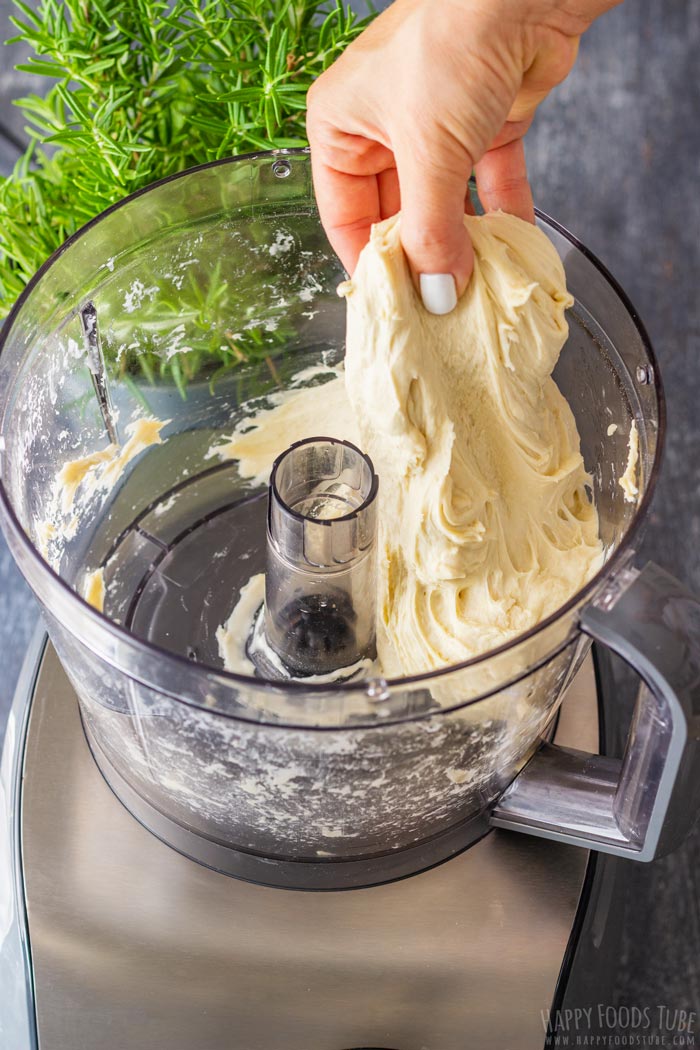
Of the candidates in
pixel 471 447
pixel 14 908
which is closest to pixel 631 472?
pixel 471 447

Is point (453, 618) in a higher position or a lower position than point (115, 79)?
lower

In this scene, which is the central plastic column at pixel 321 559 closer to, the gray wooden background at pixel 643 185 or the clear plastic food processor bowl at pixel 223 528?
the clear plastic food processor bowl at pixel 223 528

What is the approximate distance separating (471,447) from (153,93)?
1.29ft

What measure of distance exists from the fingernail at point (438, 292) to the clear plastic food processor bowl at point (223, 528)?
109mm

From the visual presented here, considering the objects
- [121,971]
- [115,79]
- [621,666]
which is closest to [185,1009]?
[121,971]

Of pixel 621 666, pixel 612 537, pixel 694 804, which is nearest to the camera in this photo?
pixel 694 804

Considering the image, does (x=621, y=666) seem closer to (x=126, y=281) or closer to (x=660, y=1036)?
(x=660, y=1036)

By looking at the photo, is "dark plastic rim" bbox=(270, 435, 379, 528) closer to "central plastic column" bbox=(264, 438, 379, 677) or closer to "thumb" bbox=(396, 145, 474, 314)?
"central plastic column" bbox=(264, 438, 379, 677)

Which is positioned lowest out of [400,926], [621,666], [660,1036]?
[660,1036]

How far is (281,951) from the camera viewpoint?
0.59m

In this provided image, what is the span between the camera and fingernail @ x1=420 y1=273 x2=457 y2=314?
1.78 feet

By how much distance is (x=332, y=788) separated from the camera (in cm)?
54

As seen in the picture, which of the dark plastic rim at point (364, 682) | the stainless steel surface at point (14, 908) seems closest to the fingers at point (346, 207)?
the dark plastic rim at point (364, 682)

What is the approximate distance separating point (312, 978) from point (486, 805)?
0.45 feet
